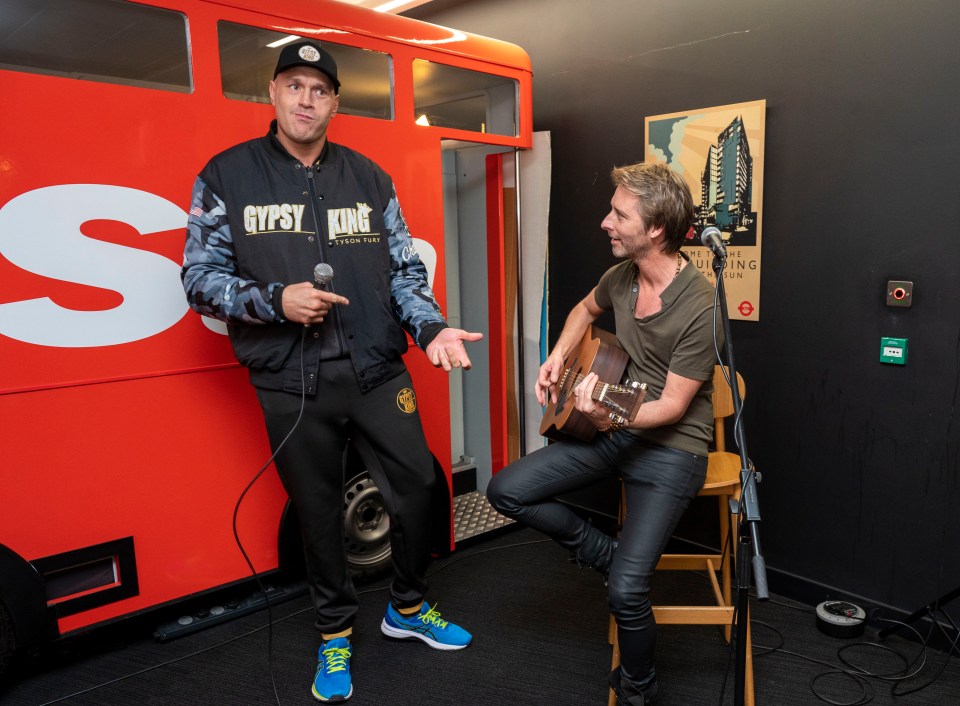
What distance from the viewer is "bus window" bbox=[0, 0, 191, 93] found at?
193 centimetres

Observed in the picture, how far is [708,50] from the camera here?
2.74 metres

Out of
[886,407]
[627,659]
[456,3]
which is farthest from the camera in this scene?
[456,3]

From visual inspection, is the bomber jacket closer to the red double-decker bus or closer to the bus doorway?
the red double-decker bus

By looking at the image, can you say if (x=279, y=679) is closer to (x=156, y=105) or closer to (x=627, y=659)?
(x=627, y=659)

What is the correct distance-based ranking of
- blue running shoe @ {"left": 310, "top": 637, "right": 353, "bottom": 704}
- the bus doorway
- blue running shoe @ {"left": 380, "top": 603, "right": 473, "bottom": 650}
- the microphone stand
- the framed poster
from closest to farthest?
the microphone stand < blue running shoe @ {"left": 310, "top": 637, "right": 353, "bottom": 704} < blue running shoe @ {"left": 380, "top": 603, "right": 473, "bottom": 650} < the framed poster < the bus doorway

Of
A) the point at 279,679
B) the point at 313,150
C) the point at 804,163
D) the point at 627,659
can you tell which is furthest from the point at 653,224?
the point at 279,679

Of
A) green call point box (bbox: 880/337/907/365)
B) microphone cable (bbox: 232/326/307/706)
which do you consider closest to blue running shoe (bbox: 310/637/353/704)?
microphone cable (bbox: 232/326/307/706)

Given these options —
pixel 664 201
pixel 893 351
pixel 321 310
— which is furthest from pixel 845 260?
pixel 321 310

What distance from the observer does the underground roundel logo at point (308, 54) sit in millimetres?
2004

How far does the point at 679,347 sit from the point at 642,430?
0.91 ft

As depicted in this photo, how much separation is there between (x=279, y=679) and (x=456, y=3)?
3.26 metres

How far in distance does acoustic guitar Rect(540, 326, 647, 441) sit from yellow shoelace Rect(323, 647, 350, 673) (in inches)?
36.2

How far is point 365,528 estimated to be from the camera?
2830mm

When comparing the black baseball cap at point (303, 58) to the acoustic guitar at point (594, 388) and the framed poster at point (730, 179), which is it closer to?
the acoustic guitar at point (594, 388)
